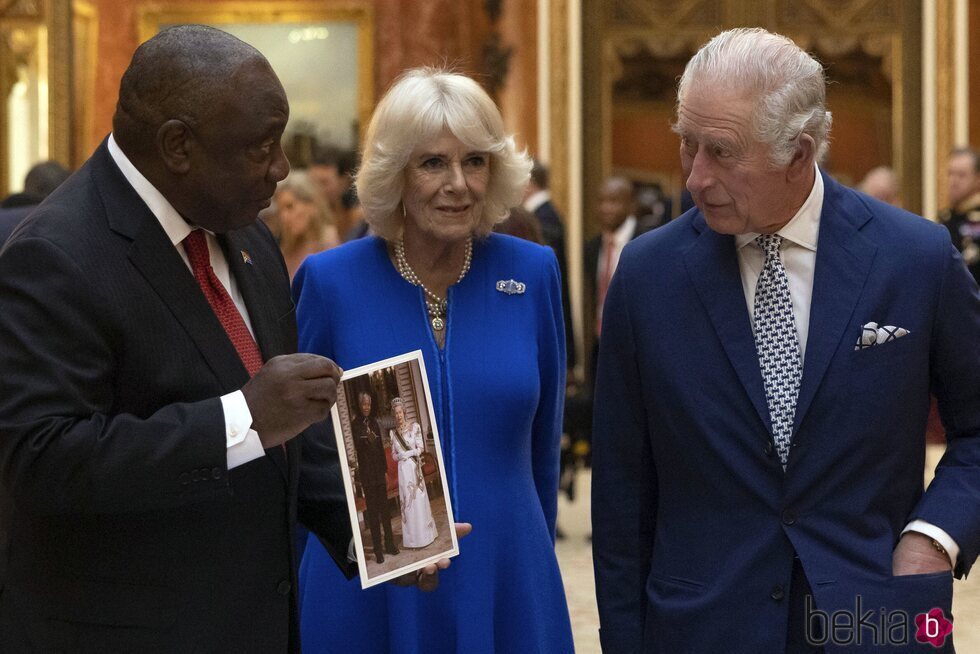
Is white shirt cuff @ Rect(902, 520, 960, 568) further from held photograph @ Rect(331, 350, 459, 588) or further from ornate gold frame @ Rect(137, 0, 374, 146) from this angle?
ornate gold frame @ Rect(137, 0, 374, 146)

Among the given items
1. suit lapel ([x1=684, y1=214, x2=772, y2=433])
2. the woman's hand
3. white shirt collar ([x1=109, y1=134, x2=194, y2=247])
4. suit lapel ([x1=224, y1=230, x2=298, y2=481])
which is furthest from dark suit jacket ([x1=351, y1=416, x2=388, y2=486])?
suit lapel ([x1=684, y1=214, x2=772, y2=433])

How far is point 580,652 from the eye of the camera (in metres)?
6.11

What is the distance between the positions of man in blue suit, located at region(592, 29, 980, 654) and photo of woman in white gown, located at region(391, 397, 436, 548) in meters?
0.44

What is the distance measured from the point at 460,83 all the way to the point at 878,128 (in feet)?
30.1

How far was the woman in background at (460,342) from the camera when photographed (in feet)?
11.0

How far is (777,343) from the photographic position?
106 inches

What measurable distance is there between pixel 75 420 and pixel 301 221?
489 cm

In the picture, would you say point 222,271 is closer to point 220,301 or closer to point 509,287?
point 220,301

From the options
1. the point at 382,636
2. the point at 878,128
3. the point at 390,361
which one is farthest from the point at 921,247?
the point at 878,128

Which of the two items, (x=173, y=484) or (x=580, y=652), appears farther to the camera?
(x=580, y=652)

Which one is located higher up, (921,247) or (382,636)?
(921,247)

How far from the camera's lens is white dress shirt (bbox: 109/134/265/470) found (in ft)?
7.45

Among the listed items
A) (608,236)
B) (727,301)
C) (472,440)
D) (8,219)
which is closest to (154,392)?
(727,301)

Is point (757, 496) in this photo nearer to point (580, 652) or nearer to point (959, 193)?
point (580, 652)
